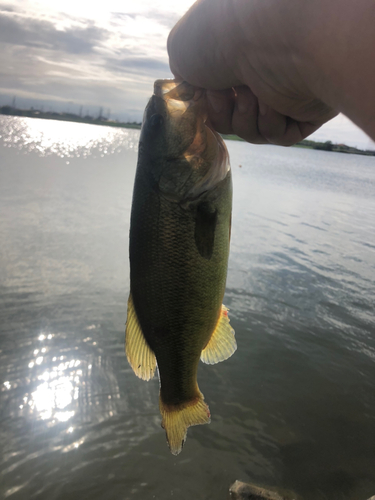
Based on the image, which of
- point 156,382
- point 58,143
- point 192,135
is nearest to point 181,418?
point 192,135

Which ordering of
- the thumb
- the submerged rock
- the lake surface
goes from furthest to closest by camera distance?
1. the lake surface
2. the submerged rock
3. the thumb

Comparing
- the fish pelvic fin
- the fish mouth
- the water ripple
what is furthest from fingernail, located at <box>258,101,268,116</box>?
the water ripple

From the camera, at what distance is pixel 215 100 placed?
6.65ft

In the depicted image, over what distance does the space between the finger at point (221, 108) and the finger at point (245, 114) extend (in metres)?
0.03

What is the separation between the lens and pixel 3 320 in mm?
6512

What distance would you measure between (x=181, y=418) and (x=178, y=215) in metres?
1.42

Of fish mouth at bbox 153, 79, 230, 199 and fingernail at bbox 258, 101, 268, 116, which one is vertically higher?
fingernail at bbox 258, 101, 268, 116

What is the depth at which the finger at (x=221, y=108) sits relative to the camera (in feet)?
6.58

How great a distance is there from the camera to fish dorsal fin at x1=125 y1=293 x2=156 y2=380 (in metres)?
2.26

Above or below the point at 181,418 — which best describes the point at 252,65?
above

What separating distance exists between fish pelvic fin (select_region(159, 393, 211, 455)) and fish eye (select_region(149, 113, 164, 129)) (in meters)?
1.83

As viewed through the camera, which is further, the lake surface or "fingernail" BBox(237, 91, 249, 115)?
the lake surface

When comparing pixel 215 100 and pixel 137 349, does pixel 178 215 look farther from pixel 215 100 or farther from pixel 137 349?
pixel 137 349

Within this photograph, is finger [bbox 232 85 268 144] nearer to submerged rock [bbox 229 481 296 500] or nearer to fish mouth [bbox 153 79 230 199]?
fish mouth [bbox 153 79 230 199]
